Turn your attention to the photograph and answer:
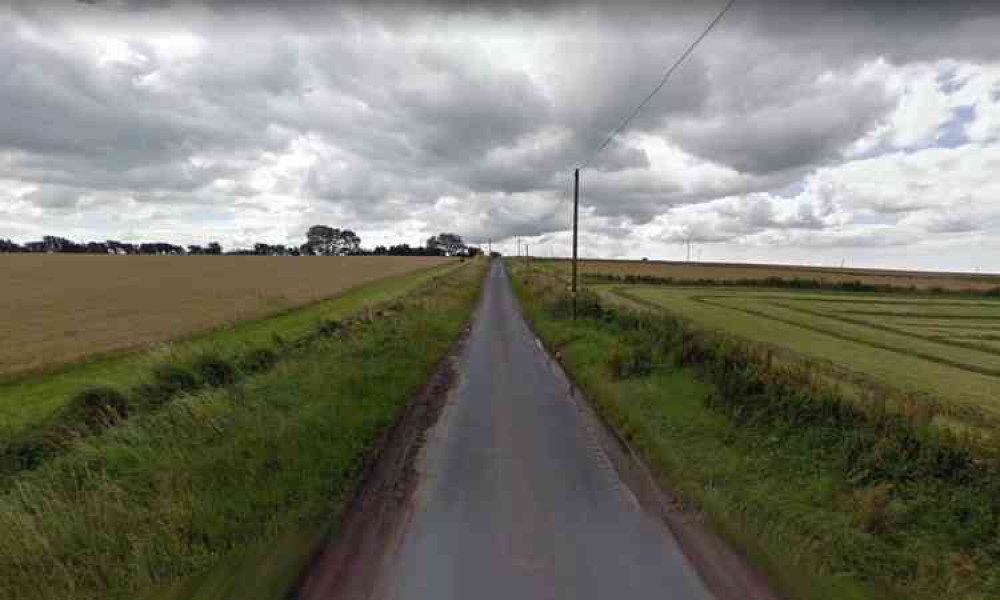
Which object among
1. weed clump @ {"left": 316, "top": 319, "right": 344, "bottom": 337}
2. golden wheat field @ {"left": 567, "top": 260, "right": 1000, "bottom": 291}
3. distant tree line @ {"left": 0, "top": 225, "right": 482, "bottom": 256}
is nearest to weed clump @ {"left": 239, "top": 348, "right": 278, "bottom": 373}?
weed clump @ {"left": 316, "top": 319, "right": 344, "bottom": 337}

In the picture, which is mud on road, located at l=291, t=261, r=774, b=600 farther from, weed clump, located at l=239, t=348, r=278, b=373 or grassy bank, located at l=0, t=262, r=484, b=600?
weed clump, located at l=239, t=348, r=278, b=373

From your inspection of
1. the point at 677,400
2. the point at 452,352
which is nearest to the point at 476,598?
the point at 677,400

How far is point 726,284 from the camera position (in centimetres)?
5650

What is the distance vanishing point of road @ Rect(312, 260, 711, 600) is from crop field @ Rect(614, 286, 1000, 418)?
9001 mm

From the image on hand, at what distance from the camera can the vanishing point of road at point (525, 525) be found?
359 centimetres

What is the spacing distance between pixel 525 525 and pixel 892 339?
23.0 meters

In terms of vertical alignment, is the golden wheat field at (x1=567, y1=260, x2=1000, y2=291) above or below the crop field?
above

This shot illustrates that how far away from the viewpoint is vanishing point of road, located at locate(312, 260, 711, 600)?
359 cm

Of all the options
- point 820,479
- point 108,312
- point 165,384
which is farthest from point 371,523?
point 108,312

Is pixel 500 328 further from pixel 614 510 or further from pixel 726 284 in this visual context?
pixel 726 284

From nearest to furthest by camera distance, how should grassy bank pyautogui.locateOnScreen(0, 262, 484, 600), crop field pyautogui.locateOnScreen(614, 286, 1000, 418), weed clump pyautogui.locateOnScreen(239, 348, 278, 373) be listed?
grassy bank pyautogui.locateOnScreen(0, 262, 484, 600)
weed clump pyautogui.locateOnScreen(239, 348, 278, 373)
crop field pyautogui.locateOnScreen(614, 286, 1000, 418)

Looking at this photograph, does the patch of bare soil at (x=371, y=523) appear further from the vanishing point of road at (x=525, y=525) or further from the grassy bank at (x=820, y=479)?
the grassy bank at (x=820, y=479)

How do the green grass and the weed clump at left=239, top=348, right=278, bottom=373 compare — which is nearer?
the green grass

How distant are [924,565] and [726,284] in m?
59.5
